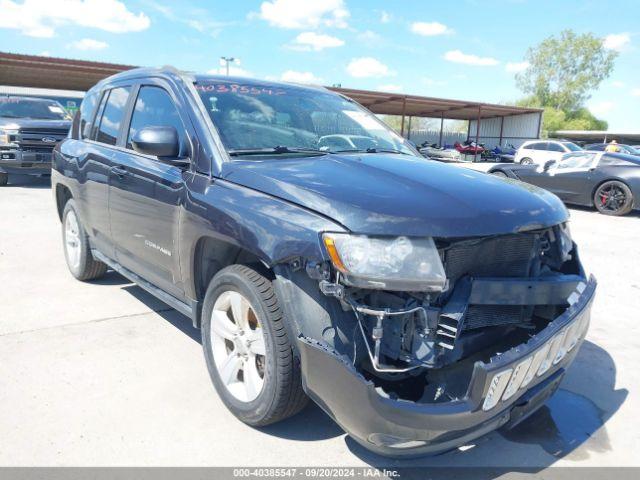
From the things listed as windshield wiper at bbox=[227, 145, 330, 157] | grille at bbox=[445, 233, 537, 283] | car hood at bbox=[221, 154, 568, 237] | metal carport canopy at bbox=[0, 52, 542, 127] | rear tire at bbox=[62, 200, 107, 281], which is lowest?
rear tire at bbox=[62, 200, 107, 281]

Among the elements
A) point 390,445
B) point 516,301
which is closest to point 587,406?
point 516,301

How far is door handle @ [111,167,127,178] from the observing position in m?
3.48

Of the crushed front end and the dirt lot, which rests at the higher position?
the crushed front end

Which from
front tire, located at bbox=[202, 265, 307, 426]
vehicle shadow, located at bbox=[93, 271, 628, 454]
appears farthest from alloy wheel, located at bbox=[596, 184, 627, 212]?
front tire, located at bbox=[202, 265, 307, 426]

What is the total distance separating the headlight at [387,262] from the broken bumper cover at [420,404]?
332 millimetres

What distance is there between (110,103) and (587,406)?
412 cm

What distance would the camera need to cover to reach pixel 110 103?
4102 millimetres

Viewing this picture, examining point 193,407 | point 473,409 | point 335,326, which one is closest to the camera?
point 473,409

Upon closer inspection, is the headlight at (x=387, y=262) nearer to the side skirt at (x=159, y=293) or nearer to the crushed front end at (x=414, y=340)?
the crushed front end at (x=414, y=340)

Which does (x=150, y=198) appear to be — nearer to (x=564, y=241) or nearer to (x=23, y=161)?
(x=564, y=241)

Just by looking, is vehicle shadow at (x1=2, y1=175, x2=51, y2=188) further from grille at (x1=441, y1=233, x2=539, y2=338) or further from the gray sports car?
grille at (x1=441, y1=233, x2=539, y2=338)

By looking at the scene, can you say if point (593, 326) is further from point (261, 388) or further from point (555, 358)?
point (261, 388)

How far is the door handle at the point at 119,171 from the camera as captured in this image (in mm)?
3482

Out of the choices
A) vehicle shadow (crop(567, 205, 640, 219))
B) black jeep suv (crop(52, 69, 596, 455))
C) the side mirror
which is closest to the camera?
black jeep suv (crop(52, 69, 596, 455))
